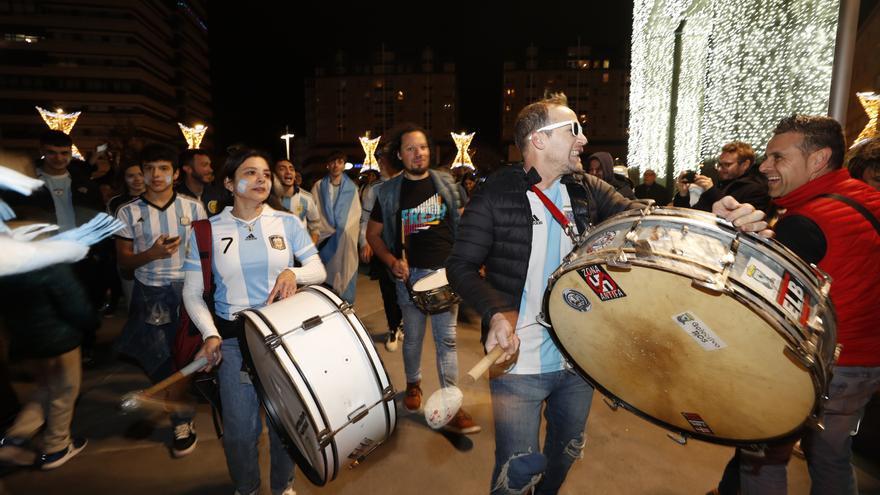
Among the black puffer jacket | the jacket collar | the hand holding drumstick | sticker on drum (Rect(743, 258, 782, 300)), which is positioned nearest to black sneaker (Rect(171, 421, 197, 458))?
the black puffer jacket

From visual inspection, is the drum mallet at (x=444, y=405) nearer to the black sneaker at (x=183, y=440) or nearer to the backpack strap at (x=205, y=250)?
the backpack strap at (x=205, y=250)

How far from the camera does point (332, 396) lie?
218 centimetres

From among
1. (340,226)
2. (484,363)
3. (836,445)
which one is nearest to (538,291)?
(484,363)

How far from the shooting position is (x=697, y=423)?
1895mm

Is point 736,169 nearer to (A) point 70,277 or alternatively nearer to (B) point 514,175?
(B) point 514,175

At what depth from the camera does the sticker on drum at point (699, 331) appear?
1612 mm

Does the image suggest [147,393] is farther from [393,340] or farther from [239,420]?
[393,340]

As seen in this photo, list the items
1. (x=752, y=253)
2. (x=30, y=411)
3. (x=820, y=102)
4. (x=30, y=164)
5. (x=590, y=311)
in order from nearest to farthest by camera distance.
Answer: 1. (x=752, y=253)
2. (x=590, y=311)
3. (x=30, y=411)
4. (x=30, y=164)
5. (x=820, y=102)

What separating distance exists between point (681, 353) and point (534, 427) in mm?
821

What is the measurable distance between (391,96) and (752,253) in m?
93.3

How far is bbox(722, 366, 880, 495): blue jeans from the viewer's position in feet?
7.52

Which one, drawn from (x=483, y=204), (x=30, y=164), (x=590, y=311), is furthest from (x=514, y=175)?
(x=30, y=164)

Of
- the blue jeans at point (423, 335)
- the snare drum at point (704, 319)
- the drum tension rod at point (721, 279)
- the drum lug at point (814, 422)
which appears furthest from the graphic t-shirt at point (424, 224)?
the drum lug at point (814, 422)

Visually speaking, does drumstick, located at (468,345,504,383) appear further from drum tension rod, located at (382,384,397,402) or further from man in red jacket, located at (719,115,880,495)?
man in red jacket, located at (719,115,880,495)
